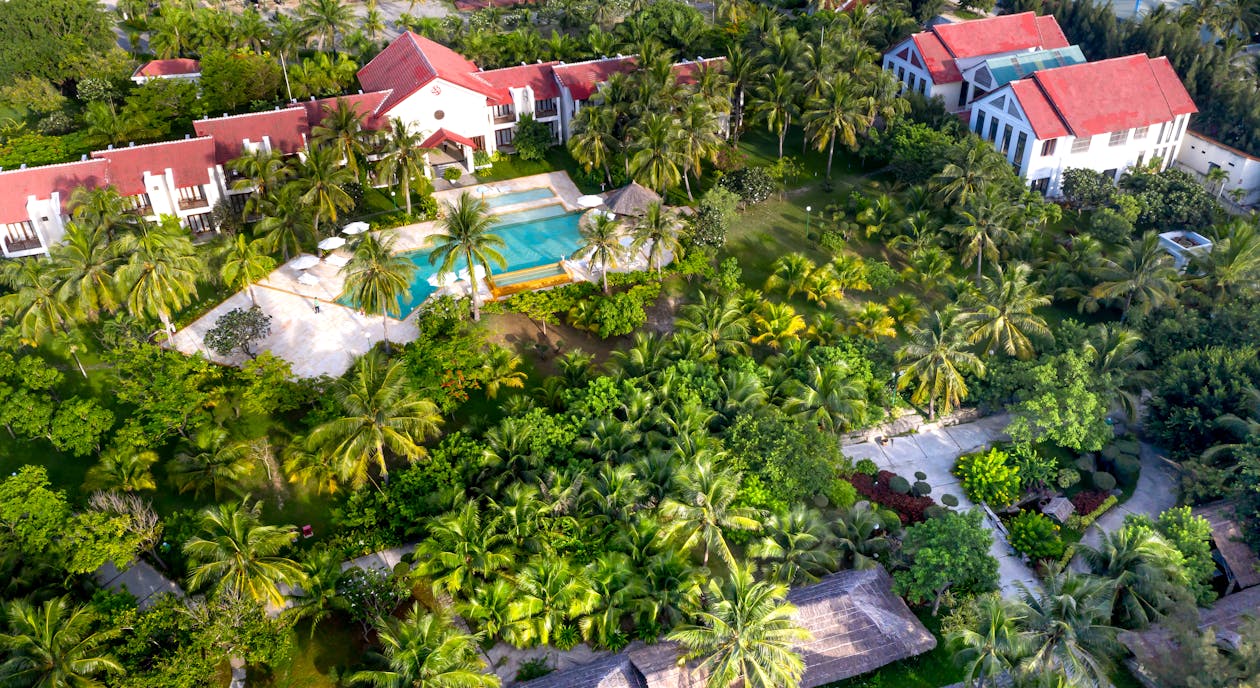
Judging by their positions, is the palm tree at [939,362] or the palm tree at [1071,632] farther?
the palm tree at [939,362]

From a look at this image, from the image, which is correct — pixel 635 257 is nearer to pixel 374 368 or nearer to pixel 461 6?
pixel 374 368

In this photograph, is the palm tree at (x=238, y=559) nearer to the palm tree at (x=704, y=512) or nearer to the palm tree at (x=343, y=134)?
the palm tree at (x=704, y=512)

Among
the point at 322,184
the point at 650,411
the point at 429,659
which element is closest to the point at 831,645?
the point at 650,411

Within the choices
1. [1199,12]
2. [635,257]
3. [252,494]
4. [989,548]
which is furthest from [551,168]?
[1199,12]

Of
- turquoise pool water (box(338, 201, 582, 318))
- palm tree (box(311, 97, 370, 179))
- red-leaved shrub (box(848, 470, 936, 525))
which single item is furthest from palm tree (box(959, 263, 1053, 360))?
palm tree (box(311, 97, 370, 179))

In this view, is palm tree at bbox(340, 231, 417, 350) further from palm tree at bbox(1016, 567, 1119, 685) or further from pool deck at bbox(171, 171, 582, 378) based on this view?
palm tree at bbox(1016, 567, 1119, 685)

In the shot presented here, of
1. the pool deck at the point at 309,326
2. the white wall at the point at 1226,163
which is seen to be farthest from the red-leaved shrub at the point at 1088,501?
the pool deck at the point at 309,326
